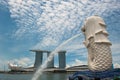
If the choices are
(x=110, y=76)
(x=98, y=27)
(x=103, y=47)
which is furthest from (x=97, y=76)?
(x=98, y=27)

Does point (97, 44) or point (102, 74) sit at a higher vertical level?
point (97, 44)

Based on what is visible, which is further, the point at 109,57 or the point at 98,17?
the point at 98,17

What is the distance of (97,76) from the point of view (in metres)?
23.3

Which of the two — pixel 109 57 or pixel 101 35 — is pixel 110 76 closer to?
pixel 109 57

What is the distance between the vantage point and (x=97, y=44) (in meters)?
25.0

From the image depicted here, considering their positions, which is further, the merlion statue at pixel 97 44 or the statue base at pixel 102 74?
the merlion statue at pixel 97 44

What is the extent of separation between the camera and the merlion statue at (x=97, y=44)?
955 inches

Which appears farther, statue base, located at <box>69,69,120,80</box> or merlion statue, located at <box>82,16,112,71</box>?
merlion statue, located at <box>82,16,112,71</box>

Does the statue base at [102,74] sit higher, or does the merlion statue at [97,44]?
the merlion statue at [97,44]

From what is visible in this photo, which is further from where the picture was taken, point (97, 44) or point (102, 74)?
point (97, 44)

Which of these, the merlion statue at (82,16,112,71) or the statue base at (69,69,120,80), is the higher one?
the merlion statue at (82,16,112,71)

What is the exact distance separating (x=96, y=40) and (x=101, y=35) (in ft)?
2.56

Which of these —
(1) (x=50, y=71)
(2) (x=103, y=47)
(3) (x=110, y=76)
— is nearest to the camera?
(3) (x=110, y=76)

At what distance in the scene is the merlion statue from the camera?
2427 cm
